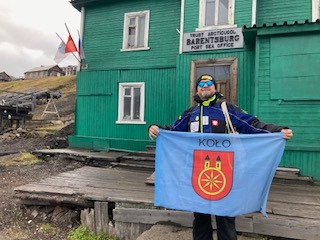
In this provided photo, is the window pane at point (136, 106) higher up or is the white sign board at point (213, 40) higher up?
the white sign board at point (213, 40)

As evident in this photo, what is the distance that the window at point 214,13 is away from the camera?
9.43 m

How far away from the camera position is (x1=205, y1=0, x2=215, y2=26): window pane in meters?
9.62

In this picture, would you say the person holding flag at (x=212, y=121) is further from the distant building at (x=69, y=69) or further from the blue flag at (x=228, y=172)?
the distant building at (x=69, y=69)

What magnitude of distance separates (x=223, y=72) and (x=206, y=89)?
6.35 metres

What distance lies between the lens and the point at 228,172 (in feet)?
11.0

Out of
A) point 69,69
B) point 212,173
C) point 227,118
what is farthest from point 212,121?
point 69,69

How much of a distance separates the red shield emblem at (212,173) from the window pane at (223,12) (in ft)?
23.7

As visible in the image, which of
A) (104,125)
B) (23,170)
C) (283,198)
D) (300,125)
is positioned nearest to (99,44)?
(104,125)

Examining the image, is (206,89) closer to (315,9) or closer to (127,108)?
(315,9)

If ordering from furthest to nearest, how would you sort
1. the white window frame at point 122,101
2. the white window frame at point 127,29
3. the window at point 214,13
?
1. the white window frame at point 127,29
2. the white window frame at point 122,101
3. the window at point 214,13

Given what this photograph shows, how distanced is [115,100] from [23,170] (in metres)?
4.18

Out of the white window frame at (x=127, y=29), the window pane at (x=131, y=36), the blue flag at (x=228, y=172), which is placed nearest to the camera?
the blue flag at (x=228, y=172)

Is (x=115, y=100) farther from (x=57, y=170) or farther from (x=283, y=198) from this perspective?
(x=283, y=198)

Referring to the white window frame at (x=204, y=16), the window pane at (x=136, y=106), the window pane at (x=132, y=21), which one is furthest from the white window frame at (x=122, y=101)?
the white window frame at (x=204, y=16)
